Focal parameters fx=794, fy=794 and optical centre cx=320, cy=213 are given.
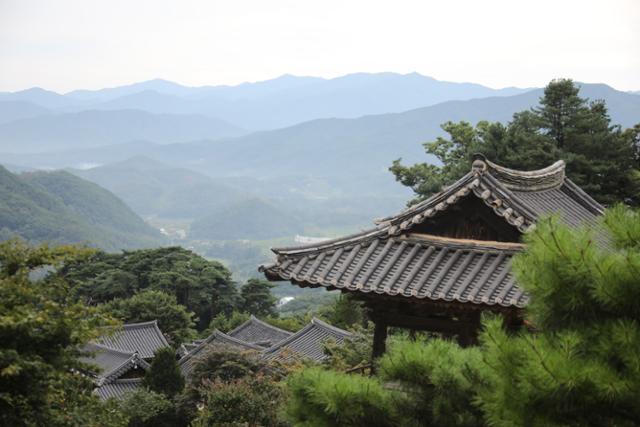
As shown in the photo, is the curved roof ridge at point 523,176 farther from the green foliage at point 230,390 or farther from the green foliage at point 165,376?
the green foliage at point 165,376

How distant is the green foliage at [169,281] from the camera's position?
55.6 m

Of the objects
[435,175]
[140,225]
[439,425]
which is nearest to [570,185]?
[439,425]

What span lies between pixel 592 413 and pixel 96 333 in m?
7.10

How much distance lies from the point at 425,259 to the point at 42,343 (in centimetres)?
469

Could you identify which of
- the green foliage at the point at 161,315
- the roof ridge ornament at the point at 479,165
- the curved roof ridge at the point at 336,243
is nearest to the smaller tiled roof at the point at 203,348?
the green foliage at the point at 161,315

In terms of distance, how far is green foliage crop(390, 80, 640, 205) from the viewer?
85.5ft

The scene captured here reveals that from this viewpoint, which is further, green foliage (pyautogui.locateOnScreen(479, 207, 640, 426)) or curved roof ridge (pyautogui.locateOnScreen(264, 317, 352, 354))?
curved roof ridge (pyautogui.locateOnScreen(264, 317, 352, 354))

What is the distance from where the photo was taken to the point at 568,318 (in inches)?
188

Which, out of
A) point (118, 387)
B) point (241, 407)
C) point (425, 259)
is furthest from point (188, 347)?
point (425, 259)

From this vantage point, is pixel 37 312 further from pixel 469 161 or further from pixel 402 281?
pixel 469 161

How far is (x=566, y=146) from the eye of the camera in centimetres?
2808

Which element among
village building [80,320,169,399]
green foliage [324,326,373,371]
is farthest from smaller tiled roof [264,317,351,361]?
green foliage [324,326,373,371]

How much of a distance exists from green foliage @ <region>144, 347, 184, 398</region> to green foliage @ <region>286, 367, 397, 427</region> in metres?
21.4

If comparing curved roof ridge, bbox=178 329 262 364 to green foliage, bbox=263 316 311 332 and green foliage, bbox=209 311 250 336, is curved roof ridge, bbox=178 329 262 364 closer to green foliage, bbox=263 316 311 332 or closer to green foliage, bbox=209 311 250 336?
green foliage, bbox=263 316 311 332
